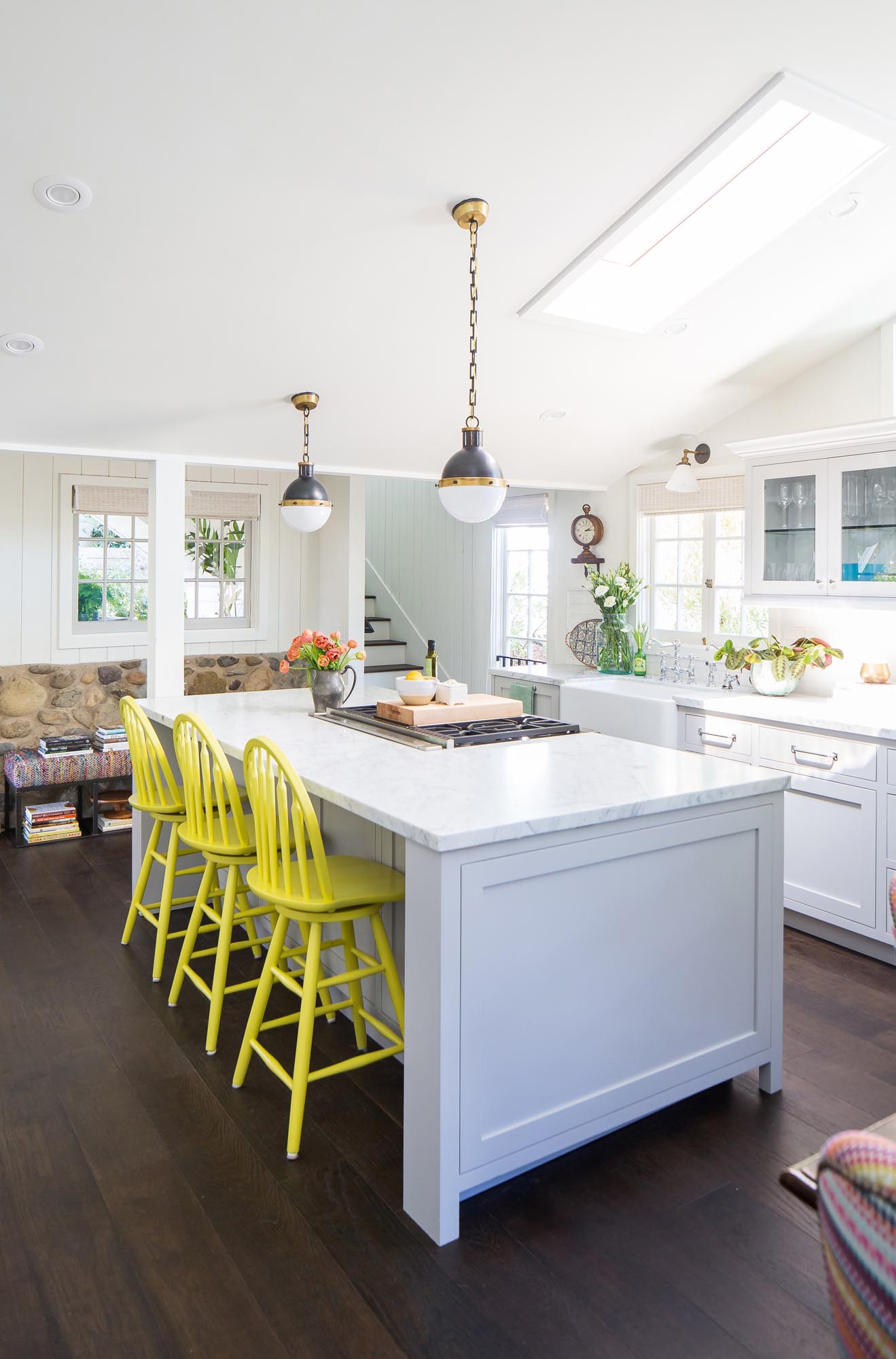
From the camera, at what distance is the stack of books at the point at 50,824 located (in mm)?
5082

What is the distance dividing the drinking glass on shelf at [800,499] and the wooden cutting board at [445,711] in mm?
1714

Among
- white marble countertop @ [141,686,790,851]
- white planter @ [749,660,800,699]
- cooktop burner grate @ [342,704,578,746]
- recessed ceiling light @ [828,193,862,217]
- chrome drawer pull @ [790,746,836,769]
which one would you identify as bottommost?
chrome drawer pull @ [790,746,836,769]

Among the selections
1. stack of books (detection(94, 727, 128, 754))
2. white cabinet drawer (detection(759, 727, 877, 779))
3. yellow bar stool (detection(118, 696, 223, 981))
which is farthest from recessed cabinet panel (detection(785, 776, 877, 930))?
stack of books (detection(94, 727, 128, 754))

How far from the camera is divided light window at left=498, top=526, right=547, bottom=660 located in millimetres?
6621

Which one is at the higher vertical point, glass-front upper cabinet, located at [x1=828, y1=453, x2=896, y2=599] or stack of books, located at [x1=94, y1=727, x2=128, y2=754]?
glass-front upper cabinet, located at [x1=828, y1=453, x2=896, y2=599]

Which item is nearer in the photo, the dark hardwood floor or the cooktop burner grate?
the dark hardwood floor

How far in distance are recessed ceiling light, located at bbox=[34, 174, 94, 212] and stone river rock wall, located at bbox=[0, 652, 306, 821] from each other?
3064 mm

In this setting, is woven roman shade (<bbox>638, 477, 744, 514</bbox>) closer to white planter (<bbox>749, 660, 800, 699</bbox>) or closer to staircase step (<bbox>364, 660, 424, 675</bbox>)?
white planter (<bbox>749, 660, 800, 699</bbox>)

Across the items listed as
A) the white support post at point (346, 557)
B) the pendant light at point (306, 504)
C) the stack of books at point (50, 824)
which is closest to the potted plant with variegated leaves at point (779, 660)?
the pendant light at point (306, 504)

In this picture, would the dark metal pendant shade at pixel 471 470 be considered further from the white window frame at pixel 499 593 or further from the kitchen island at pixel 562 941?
the white window frame at pixel 499 593

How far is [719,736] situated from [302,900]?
2491 millimetres

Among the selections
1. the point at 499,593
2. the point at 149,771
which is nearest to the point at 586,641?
the point at 499,593

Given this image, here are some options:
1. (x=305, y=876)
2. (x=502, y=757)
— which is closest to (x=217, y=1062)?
(x=305, y=876)

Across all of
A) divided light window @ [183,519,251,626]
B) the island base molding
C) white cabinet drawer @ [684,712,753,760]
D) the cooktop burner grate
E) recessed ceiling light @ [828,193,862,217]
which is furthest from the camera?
divided light window @ [183,519,251,626]
